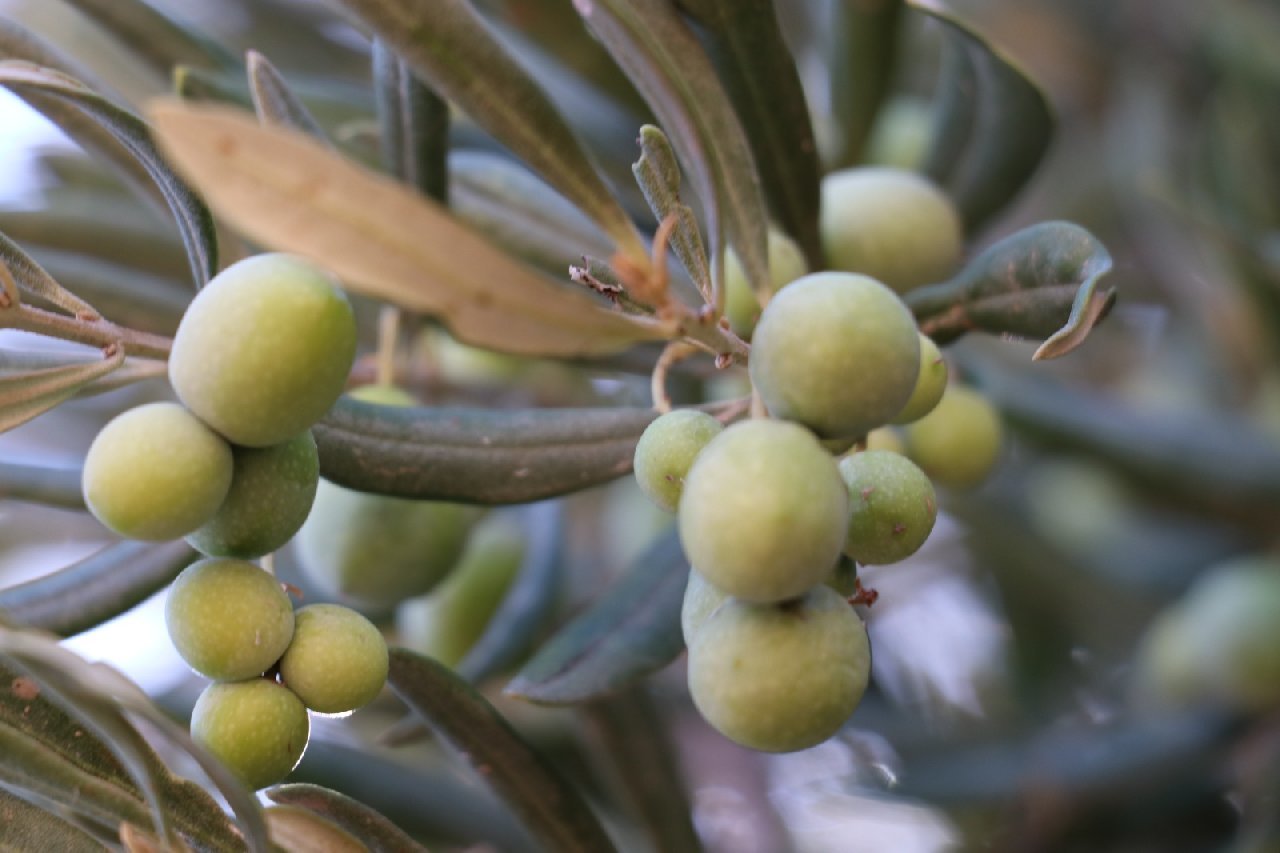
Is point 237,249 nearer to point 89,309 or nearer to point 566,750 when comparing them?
point 89,309

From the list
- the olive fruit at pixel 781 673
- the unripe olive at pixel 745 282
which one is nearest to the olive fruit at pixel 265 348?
the olive fruit at pixel 781 673

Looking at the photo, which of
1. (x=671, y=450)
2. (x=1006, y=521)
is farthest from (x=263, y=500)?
(x=1006, y=521)

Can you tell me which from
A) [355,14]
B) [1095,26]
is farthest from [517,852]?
[1095,26]

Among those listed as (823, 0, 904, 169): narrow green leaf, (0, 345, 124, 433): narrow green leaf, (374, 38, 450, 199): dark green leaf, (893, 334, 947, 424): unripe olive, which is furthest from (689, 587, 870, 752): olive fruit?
(823, 0, 904, 169): narrow green leaf

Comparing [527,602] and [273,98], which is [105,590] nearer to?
[273,98]

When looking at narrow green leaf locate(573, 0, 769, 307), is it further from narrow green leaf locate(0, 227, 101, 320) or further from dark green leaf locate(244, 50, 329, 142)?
narrow green leaf locate(0, 227, 101, 320)

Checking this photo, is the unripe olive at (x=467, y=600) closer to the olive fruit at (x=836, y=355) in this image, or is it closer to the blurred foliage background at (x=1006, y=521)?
the blurred foliage background at (x=1006, y=521)
